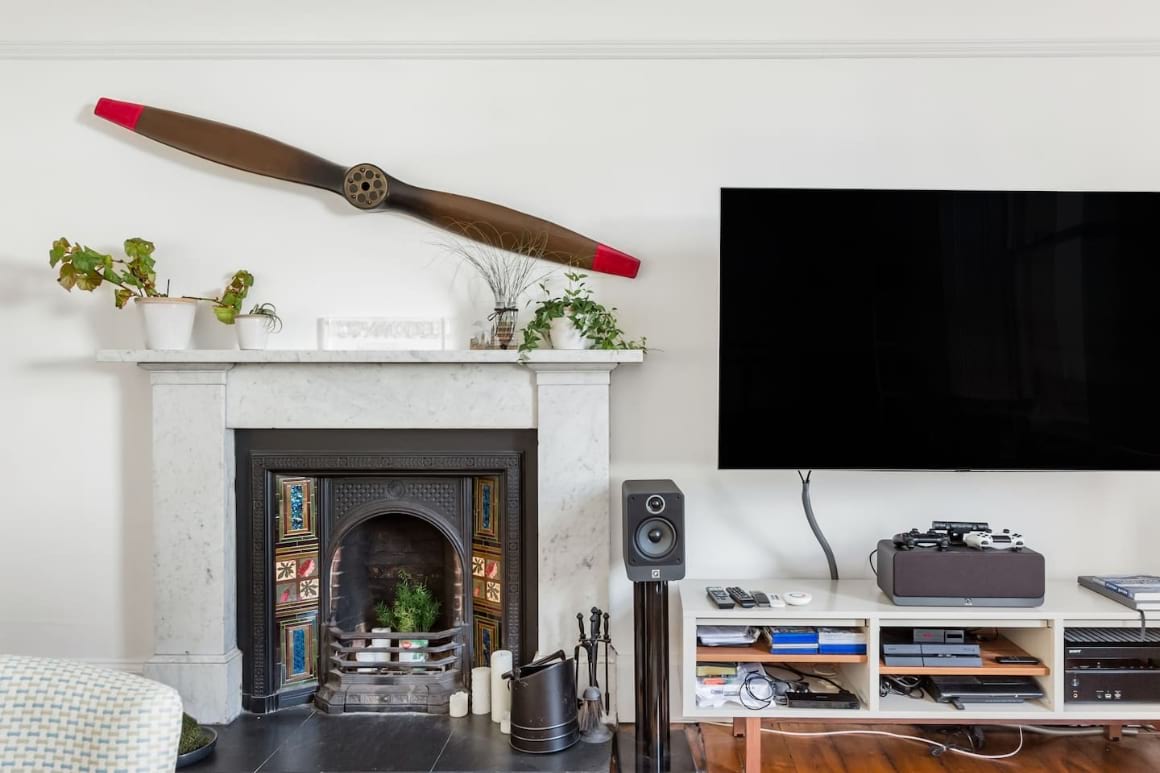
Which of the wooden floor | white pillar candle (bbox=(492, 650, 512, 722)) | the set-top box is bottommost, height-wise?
the wooden floor

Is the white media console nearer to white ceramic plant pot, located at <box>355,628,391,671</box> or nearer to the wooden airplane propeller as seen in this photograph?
white ceramic plant pot, located at <box>355,628,391,671</box>

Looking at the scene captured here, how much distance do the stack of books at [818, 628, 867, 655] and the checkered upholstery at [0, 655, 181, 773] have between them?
66.0 inches

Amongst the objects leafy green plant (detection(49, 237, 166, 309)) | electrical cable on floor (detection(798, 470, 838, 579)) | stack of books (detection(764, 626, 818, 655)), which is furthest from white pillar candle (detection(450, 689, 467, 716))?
leafy green plant (detection(49, 237, 166, 309))

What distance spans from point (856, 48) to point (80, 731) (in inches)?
112

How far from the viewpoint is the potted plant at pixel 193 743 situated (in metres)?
2.14

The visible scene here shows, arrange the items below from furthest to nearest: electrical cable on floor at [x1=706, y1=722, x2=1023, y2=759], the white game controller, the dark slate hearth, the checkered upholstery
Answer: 1. electrical cable on floor at [x1=706, y1=722, x2=1023, y2=759]
2. the white game controller
3. the dark slate hearth
4. the checkered upholstery

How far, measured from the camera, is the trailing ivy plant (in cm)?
238

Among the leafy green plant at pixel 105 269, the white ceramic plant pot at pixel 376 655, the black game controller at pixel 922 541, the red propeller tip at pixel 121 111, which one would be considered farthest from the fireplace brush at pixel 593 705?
the red propeller tip at pixel 121 111

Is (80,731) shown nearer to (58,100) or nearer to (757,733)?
(757,733)

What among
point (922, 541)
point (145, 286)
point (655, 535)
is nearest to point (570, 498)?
point (655, 535)

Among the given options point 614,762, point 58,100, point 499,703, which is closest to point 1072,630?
point 614,762

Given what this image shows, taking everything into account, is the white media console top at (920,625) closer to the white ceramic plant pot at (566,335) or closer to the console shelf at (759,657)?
the console shelf at (759,657)

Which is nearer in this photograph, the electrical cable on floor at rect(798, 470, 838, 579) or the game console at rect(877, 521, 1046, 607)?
the game console at rect(877, 521, 1046, 607)

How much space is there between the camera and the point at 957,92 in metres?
2.55
